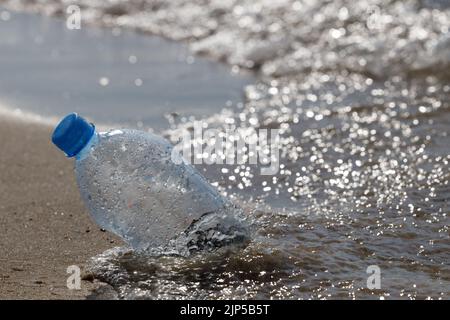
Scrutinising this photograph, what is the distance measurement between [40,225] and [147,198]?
2.08ft

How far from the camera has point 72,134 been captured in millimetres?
2801

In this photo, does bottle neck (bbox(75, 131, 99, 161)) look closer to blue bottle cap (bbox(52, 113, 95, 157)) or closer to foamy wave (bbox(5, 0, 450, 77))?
blue bottle cap (bbox(52, 113, 95, 157))

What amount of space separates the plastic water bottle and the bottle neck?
0.02 meters

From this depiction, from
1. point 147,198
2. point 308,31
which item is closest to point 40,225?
point 147,198

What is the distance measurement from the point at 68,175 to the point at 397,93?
7.83ft

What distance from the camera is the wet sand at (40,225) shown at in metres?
2.89

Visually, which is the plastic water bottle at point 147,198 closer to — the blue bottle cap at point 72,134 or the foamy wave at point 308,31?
the blue bottle cap at point 72,134

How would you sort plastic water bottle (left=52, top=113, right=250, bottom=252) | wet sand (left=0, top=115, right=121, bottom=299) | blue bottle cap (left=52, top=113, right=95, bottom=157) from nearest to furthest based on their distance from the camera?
blue bottle cap (left=52, top=113, right=95, bottom=157), wet sand (left=0, top=115, right=121, bottom=299), plastic water bottle (left=52, top=113, right=250, bottom=252)

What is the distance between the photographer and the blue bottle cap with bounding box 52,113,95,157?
2.78 meters

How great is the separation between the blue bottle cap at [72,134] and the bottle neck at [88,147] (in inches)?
1.4

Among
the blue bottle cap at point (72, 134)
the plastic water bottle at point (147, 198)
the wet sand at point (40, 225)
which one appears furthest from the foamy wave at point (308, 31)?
the blue bottle cap at point (72, 134)

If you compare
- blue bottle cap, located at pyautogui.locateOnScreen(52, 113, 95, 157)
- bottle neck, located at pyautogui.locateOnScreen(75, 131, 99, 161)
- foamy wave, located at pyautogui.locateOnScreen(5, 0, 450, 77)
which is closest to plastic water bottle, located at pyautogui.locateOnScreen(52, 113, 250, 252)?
bottle neck, located at pyautogui.locateOnScreen(75, 131, 99, 161)

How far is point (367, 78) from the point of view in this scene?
19.8 ft
